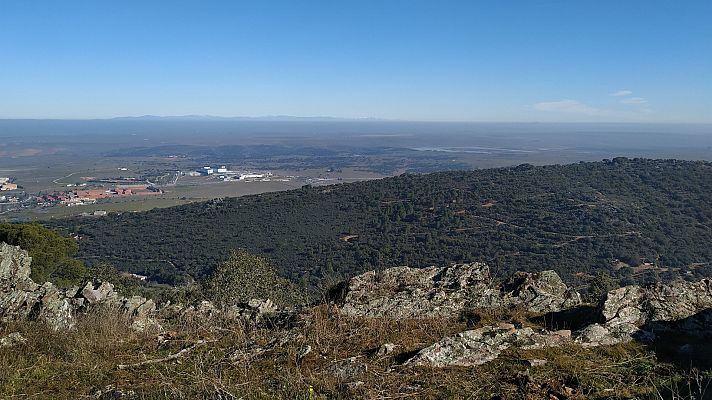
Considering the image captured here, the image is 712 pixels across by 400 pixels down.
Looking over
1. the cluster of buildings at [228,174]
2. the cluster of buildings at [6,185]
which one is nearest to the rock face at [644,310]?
the cluster of buildings at [6,185]

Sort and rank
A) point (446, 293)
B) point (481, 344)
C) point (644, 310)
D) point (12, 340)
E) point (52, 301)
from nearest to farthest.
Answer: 1. point (481, 344)
2. point (12, 340)
3. point (644, 310)
4. point (52, 301)
5. point (446, 293)

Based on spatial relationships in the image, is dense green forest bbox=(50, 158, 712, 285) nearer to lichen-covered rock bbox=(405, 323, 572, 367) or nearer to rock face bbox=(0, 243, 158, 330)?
rock face bbox=(0, 243, 158, 330)

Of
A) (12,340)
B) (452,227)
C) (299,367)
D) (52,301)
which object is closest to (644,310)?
(299,367)

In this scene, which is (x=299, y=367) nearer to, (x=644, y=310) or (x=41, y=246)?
(x=644, y=310)

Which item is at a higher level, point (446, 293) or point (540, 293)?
point (540, 293)

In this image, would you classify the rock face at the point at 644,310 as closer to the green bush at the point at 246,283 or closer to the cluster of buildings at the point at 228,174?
the green bush at the point at 246,283

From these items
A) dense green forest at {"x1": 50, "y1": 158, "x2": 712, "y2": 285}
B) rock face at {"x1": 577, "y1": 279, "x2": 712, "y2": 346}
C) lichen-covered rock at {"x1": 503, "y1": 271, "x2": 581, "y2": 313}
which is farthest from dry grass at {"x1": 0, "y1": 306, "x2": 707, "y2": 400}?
dense green forest at {"x1": 50, "y1": 158, "x2": 712, "y2": 285}
